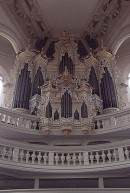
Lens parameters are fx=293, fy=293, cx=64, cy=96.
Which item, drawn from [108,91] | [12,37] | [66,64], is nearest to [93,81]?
[108,91]

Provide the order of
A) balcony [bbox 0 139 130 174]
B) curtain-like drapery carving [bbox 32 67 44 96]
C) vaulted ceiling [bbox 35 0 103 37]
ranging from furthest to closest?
vaulted ceiling [bbox 35 0 103 37] → curtain-like drapery carving [bbox 32 67 44 96] → balcony [bbox 0 139 130 174]

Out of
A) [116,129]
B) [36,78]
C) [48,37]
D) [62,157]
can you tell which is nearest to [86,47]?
[48,37]

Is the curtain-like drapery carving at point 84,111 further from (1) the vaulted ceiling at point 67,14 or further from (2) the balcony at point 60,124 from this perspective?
(1) the vaulted ceiling at point 67,14

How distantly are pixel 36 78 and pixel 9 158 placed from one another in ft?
17.1

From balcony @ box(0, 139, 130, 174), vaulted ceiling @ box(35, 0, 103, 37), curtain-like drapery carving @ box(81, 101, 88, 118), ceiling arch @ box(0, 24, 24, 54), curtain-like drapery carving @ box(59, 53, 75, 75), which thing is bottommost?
balcony @ box(0, 139, 130, 174)

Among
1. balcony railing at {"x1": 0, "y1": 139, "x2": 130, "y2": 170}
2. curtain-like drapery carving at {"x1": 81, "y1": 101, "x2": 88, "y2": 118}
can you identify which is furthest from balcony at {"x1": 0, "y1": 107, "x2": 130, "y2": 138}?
balcony railing at {"x1": 0, "y1": 139, "x2": 130, "y2": 170}

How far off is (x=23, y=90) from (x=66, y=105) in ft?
7.95

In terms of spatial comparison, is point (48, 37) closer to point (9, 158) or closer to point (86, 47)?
point (86, 47)

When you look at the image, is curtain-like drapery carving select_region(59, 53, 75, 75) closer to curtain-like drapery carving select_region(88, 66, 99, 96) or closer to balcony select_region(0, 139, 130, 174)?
curtain-like drapery carving select_region(88, 66, 99, 96)

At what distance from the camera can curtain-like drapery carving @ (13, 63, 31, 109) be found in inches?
492

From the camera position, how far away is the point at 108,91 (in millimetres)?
13016

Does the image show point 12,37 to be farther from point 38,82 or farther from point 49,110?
point 49,110

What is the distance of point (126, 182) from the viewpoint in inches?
390

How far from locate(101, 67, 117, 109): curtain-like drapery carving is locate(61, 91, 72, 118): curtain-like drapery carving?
5.58 feet
